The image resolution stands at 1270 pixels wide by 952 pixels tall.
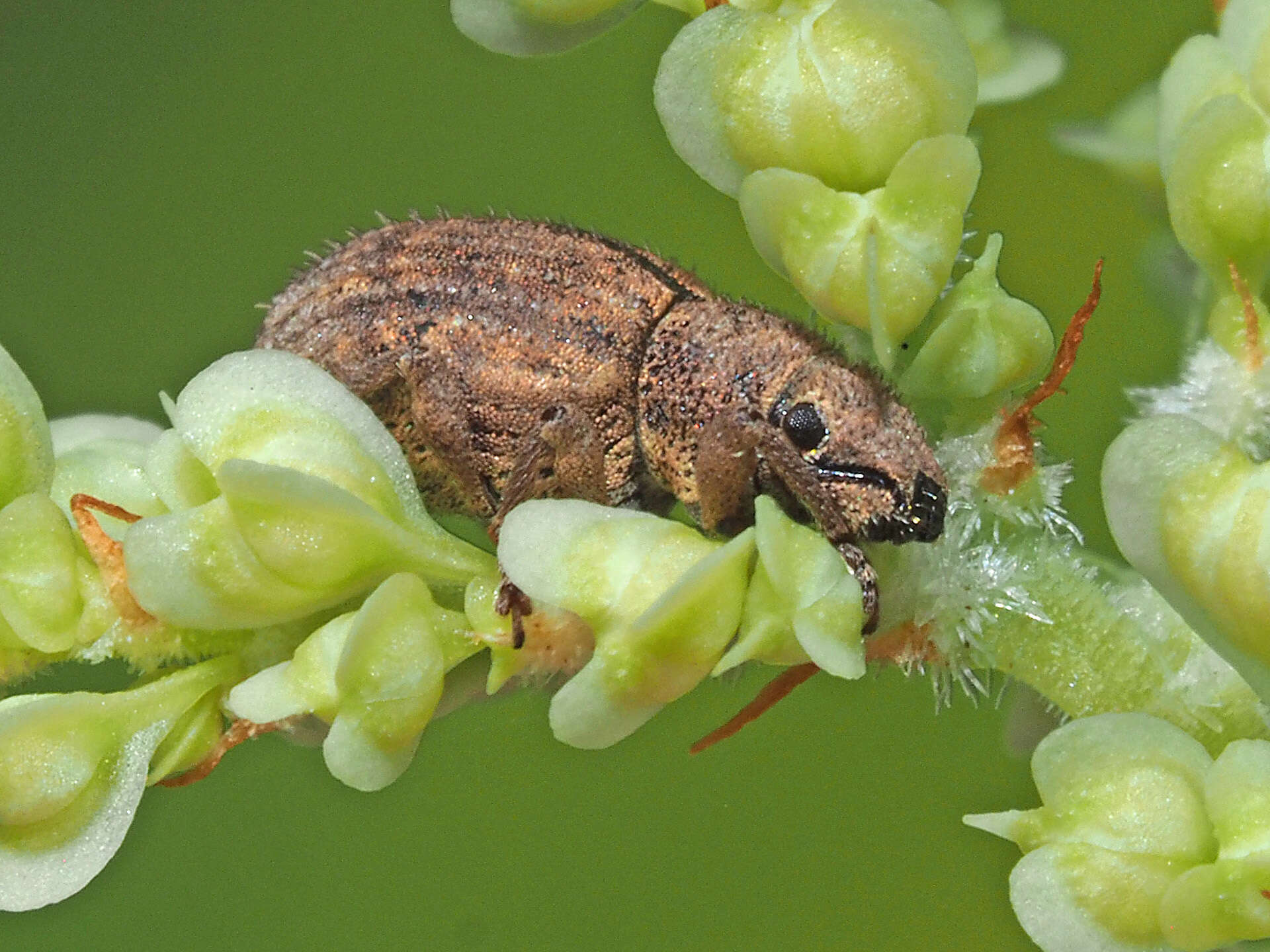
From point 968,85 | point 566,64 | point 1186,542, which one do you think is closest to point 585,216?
point 566,64

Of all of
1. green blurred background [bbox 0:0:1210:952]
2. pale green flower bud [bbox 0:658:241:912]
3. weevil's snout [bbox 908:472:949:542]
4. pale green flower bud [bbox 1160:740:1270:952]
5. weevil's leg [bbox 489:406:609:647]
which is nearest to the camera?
pale green flower bud [bbox 1160:740:1270:952]

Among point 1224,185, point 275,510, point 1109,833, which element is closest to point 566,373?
point 275,510

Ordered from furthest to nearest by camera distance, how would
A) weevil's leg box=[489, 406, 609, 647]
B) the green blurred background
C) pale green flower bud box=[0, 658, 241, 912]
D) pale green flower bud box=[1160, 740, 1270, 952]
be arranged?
the green blurred background < weevil's leg box=[489, 406, 609, 647] < pale green flower bud box=[0, 658, 241, 912] < pale green flower bud box=[1160, 740, 1270, 952]

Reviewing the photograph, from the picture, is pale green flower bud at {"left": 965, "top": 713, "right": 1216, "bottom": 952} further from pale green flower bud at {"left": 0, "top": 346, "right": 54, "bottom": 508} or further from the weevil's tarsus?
pale green flower bud at {"left": 0, "top": 346, "right": 54, "bottom": 508}

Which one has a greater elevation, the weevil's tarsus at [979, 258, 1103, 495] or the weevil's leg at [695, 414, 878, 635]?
the weevil's tarsus at [979, 258, 1103, 495]

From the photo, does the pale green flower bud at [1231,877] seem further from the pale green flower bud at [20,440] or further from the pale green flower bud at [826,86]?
the pale green flower bud at [20,440]

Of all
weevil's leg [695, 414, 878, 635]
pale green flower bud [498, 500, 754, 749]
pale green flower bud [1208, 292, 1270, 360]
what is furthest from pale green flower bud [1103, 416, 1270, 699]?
weevil's leg [695, 414, 878, 635]

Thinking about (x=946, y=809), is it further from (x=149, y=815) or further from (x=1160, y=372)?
(x=149, y=815)
